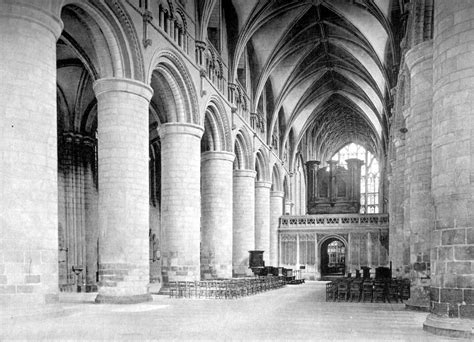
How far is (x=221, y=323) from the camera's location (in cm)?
1043

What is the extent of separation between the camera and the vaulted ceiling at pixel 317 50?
24.4m

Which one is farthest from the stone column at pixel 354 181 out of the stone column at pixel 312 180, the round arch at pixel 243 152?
the round arch at pixel 243 152

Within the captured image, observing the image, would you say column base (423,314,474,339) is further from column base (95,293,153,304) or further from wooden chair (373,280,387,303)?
column base (95,293,153,304)

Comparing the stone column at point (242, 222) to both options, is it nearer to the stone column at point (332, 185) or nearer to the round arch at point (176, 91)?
the round arch at point (176, 91)

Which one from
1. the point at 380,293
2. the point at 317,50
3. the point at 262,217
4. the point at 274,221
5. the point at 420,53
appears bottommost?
the point at 380,293

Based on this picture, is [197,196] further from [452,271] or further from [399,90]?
[452,271]

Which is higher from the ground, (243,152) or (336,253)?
(243,152)

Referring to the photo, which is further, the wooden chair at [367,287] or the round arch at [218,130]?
the round arch at [218,130]

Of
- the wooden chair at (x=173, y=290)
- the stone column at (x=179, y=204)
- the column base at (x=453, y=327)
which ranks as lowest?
the wooden chair at (x=173, y=290)

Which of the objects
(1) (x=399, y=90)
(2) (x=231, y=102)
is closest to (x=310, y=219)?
(2) (x=231, y=102)

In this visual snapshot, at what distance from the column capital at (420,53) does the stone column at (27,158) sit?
856cm

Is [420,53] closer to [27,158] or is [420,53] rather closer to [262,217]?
[27,158]

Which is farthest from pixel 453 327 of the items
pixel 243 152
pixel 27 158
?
pixel 243 152

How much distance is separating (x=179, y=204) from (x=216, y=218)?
473 centimetres
